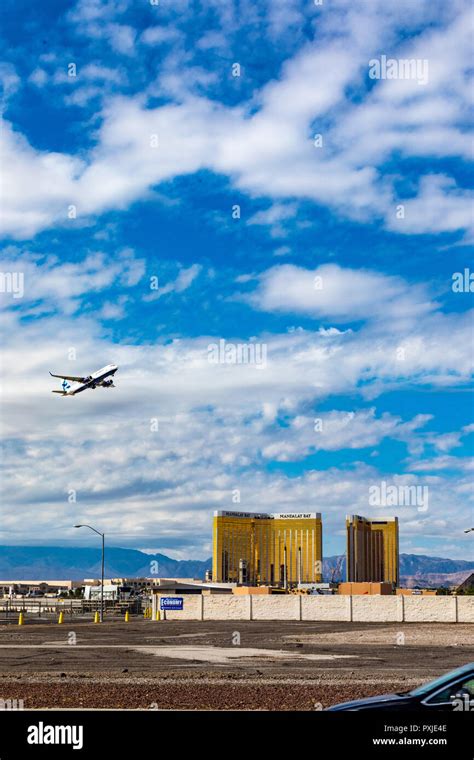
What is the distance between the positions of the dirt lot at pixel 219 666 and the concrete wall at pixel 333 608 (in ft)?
51.5

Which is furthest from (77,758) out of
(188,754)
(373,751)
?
(373,751)

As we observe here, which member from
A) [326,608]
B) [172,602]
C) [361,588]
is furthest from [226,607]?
[361,588]

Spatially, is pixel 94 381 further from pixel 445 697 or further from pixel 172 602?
pixel 445 697

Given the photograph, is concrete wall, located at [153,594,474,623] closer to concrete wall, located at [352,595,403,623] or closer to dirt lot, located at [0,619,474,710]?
concrete wall, located at [352,595,403,623]

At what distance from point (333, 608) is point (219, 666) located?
4041 centimetres

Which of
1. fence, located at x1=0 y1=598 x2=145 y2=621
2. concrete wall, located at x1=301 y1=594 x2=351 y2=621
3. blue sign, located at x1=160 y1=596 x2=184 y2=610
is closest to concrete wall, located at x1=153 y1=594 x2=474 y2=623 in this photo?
concrete wall, located at x1=301 y1=594 x2=351 y2=621

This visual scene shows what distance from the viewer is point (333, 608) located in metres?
66.6

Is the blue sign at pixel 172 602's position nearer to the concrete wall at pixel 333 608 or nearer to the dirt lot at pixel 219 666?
the concrete wall at pixel 333 608

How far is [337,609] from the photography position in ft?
218

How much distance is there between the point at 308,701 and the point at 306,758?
8.79 m

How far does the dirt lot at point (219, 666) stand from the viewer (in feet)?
62.0

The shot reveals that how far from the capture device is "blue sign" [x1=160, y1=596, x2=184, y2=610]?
223 feet

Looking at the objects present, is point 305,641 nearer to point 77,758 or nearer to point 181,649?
point 181,649

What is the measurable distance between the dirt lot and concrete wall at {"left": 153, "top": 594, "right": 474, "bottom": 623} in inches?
618
